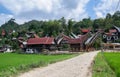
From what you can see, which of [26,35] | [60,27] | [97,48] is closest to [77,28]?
[60,27]

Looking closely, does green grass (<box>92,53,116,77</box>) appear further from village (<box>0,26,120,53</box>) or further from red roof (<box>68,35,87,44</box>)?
red roof (<box>68,35,87,44</box>)

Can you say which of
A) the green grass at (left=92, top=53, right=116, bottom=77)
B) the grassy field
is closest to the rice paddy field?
the green grass at (left=92, top=53, right=116, bottom=77)

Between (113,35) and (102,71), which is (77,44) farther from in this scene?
(102,71)

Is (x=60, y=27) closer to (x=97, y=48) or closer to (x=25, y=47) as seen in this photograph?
(x=25, y=47)

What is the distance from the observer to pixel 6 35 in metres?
136

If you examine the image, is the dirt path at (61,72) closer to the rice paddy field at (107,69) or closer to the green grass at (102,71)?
the green grass at (102,71)

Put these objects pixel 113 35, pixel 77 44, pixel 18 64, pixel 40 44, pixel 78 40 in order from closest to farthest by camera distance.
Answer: pixel 18 64 < pixel 77 44 < pixel 78 40 < pixel 40 44 < pixel 113 35

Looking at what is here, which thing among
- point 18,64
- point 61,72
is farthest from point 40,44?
point 61,72

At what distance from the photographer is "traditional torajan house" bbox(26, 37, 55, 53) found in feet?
313

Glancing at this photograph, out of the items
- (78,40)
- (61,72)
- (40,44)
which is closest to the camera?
(61,72)

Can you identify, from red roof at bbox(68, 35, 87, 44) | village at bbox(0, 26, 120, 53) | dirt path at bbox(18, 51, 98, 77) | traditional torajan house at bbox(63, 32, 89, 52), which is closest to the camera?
dirt path at bbox(18, 51, 98, 77)

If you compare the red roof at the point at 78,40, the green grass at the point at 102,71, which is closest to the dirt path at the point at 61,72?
the green grass at the point at 102,71

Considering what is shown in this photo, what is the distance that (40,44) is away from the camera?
96.2 metres

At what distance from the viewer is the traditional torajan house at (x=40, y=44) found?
3752 inches
